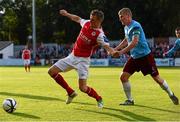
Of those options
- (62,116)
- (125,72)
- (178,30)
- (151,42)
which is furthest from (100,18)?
(151,42)

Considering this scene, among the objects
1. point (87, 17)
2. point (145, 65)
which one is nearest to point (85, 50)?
point (145, 65)

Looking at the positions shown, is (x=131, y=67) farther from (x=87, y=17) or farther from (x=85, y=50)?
(x=87, y=17)

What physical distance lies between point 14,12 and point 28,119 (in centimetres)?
7343

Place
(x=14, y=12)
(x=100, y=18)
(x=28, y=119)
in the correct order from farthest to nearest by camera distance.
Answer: (x=14, y=12) < (x=100, y=18) < (x=28, y=119)

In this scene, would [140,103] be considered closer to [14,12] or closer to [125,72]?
[125,72]

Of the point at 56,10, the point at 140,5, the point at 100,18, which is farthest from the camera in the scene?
the point at 56,10

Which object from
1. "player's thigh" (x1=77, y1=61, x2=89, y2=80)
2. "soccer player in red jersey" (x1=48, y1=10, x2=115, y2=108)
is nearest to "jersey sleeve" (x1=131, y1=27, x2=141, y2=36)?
"soccer player in red jersey" (x1=48, y1=10, x2=115, y2=108)

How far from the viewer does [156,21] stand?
67.2 meters

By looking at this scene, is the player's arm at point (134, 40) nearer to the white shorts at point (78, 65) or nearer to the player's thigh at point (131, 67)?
the player's thigh at point (131, 67)

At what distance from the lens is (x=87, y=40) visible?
1143 centimetres

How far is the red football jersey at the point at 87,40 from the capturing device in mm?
11314

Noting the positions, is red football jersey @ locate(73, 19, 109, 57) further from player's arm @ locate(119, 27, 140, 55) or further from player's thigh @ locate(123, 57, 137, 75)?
player's thigh @ locate(123, 57, 137, 75)

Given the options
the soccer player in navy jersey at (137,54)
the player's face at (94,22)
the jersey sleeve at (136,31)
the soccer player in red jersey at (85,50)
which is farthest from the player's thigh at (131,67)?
the player's face at (94,22)

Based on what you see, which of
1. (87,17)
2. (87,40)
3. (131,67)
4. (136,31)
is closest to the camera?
(87,40)
